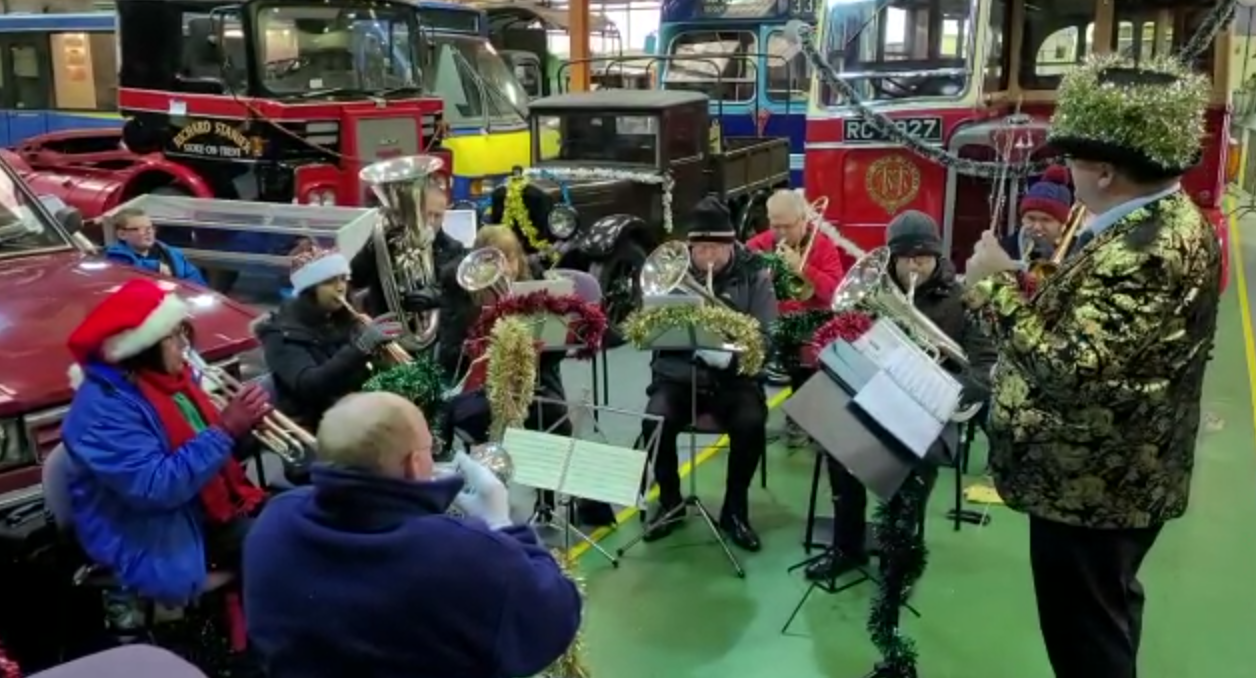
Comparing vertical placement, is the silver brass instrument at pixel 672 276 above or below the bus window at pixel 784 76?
below

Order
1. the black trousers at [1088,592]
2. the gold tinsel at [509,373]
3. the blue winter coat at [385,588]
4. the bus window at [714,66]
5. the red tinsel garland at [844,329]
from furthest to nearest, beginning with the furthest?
the bus window at [714,66] → the gold tinsel at [509,373] → the red tinsel garland at [844,329] → the black trousers at [1088,592] → the blue winter coat at [385,588]

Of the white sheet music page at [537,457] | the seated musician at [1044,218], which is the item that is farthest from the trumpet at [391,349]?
the seated musician at [1044,218]

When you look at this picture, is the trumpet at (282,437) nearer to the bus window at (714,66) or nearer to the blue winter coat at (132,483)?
the blue winter coat at (132,483)

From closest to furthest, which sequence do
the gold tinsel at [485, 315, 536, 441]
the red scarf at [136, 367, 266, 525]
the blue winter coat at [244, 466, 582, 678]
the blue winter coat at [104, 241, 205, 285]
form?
the blue winter coat at [244, 466, 582, 678] < the red scarf at [136, 367, 266, 525] < the gold tinsel at [485, 315, 536, 441] < the blue winter coat at [104, 241, 205, 285]

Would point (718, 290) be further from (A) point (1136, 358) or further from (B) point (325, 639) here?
(B) point (325, 639)

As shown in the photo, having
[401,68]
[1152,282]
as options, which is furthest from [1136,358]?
[401,68]

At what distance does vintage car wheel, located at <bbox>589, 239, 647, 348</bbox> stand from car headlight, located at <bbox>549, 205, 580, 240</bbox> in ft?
1.03

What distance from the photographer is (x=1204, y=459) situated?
5.43 metres

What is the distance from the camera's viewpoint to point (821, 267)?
16.9ft

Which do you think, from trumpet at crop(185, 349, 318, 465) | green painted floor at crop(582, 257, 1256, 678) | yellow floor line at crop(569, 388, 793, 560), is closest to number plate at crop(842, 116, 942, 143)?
yellow floor line at crop(569, 388, 793, 560)

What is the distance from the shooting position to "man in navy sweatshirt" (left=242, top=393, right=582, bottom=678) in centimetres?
181

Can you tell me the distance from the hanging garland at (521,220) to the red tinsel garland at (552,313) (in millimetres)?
3288

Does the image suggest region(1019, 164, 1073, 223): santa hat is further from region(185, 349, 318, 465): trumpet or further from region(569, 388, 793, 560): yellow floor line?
region(185, 349, 318, 465): trumpet

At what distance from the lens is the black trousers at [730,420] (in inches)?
176
